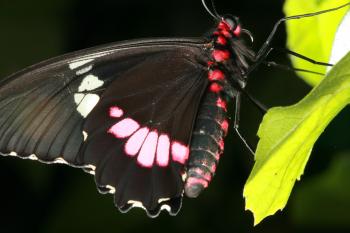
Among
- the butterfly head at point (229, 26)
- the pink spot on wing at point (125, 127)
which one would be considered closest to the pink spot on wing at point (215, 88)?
the butterfly head at point (229, 26)

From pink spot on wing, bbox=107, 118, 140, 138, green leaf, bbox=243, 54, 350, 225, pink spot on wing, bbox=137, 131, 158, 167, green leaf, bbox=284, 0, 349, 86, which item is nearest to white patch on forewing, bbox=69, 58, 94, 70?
pink spot on wing, bbox=107, 118, 140, 138

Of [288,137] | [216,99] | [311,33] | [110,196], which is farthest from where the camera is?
[110,196]

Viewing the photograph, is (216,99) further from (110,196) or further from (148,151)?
(110,196)

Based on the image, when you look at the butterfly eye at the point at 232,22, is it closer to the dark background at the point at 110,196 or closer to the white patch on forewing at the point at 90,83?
the white patch on forewing at the point at 90,83

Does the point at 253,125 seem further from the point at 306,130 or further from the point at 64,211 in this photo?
the point at 306,130

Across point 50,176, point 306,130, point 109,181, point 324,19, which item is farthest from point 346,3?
point 50,176

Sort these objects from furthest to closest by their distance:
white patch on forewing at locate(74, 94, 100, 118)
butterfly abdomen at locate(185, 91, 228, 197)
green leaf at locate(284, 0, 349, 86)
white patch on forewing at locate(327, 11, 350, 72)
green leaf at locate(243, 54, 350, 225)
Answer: white patch on forewing at locate(74, 94, 100, 118) < butterfly abdomen at locate(185, 91, 228, 197) < green leaf at locate(284, 0, 349, 86) < white patch on forewing at locate(327, 11, 350, 72) < green leaf at locate(243, 54, 350, 225)

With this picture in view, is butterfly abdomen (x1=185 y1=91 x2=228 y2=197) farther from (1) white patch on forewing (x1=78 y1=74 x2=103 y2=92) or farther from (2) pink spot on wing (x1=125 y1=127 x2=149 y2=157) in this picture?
(1) white patch on forewing (x1=78 y1=74 x2=103 y2=92)

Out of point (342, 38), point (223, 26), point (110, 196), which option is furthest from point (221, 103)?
point (110, 196)
